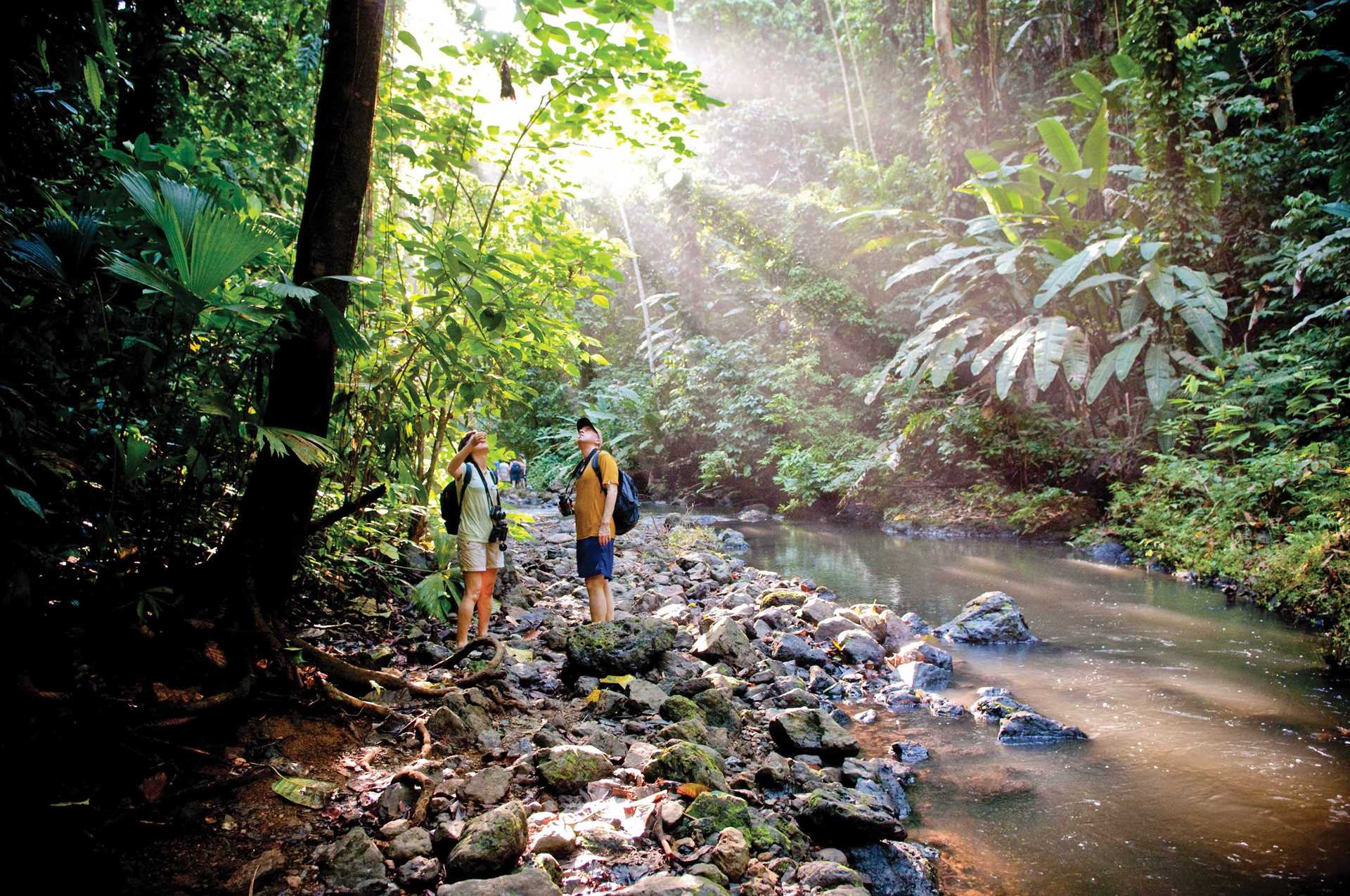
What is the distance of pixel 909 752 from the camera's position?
4277 mm

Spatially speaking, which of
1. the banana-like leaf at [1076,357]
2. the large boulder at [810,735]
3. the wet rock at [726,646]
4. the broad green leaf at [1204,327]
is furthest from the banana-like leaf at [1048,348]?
the large boulder at [810,735]

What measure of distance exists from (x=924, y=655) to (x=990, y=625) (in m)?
1.26

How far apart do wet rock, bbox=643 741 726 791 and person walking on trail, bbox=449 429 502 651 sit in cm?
191

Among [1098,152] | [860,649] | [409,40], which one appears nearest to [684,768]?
[860,649]

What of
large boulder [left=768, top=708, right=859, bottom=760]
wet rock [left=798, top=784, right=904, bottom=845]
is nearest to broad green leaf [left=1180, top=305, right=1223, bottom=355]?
large boulder [left=768, top=708, right=859, bottom=760]

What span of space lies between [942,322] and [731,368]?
8802 mm

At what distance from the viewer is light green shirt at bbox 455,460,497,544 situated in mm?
4629

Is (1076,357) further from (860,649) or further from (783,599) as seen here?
(860,649)

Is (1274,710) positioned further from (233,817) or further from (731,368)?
(731,368)

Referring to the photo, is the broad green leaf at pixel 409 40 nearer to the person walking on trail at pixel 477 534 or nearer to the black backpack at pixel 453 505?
the person walking on trail at pixel 477 534

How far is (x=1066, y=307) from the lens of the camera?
12.7 m

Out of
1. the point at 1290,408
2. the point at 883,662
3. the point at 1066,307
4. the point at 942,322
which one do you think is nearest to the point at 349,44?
the point at 883,662

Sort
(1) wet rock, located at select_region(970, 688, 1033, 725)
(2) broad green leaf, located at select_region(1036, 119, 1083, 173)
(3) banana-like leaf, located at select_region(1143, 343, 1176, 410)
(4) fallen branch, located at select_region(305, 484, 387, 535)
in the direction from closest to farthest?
(4) fallen branch, located at select_region(305, 484, 387, 535)
(1) wet rock, located at select_region(970, 688, 1033, 725)
(3) banana-like leaf, located at select_region(1143, 343, 1176, 410)
(2) broad green leaf, located at select_region(1036, 119, 1083, 173)

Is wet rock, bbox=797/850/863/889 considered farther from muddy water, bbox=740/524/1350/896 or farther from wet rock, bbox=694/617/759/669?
wet rock, bbox=694/617/759/669
